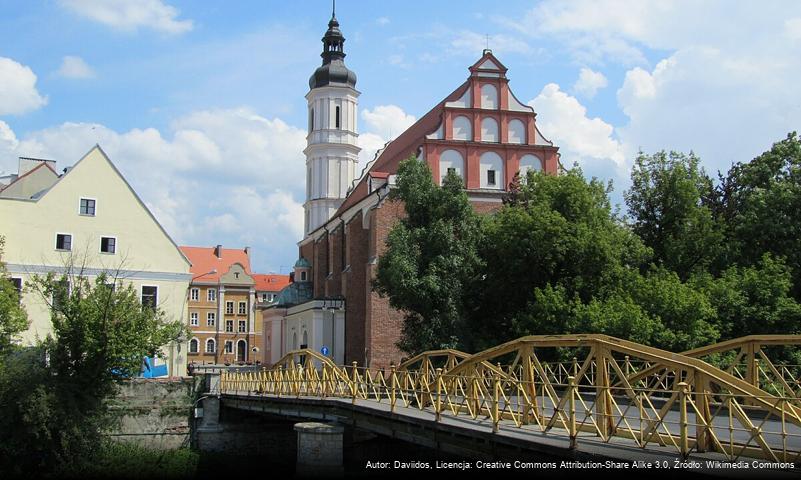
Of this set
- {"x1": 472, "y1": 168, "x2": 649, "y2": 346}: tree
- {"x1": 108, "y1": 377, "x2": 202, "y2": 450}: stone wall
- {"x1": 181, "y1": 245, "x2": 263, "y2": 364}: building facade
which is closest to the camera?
{"x1": 472, "y1": 168, "x2": 649, "y2": 346}: tree

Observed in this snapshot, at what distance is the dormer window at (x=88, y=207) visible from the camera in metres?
39.6

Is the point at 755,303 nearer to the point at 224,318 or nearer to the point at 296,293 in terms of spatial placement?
the point at 296,293

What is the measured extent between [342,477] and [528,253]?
12.5 meters

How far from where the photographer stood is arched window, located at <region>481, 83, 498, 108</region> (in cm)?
4528

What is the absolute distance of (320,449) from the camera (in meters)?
20.2

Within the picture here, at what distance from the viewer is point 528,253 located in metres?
30.7

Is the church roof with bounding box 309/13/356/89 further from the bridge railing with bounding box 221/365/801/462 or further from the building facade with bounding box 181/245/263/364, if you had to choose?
the bridge railing with bounding box 221/365/801/462

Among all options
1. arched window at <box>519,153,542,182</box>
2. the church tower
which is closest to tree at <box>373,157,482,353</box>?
arched window at <box>519,153,542,182</box>

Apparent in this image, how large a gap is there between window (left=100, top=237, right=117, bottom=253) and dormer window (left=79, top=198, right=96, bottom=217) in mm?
1307

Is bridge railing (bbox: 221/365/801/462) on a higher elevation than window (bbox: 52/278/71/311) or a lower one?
lower

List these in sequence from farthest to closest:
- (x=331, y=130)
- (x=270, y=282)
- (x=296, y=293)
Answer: (x=270, y=282) → (x=331, y=130) → (x=296, y=293)

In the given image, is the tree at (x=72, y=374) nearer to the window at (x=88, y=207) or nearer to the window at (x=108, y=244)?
the window at (x=108, y=244)

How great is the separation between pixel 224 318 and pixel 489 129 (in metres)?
48.2

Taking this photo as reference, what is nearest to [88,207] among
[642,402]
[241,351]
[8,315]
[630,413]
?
[8,315]
